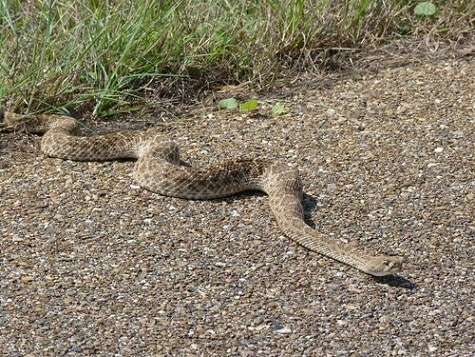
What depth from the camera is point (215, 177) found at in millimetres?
7027

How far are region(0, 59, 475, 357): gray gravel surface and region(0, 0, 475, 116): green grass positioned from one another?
39 centimetres

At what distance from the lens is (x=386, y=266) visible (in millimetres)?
5938

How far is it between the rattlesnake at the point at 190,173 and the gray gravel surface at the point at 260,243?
0.08m

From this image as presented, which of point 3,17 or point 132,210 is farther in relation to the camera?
point 3,17

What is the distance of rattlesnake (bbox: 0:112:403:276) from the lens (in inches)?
246

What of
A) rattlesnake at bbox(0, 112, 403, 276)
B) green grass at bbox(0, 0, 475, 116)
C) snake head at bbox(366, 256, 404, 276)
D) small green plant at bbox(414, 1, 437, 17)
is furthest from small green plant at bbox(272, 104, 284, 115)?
snake head at bbox(366, 256, 404, 276)

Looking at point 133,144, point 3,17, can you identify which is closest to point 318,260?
point 133,144

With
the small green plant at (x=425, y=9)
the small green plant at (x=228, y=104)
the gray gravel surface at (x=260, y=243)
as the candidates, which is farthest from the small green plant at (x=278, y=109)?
the small green plant at (x=425, y=9)

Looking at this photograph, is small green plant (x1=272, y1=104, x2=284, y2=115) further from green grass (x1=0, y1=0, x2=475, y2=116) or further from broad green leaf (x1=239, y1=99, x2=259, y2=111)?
green grass (x1=0, y1=0, x2=475, y2=116)

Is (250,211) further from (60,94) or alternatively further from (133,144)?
Result: (60,94)

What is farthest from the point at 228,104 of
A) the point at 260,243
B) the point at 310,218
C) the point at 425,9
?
the point at 425,9

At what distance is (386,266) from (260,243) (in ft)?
2.86

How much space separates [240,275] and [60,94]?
2736mm

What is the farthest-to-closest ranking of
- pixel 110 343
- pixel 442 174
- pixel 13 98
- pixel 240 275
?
pixel 13 98, pixel 442 174, pixel 240 275, pixel 110 343
